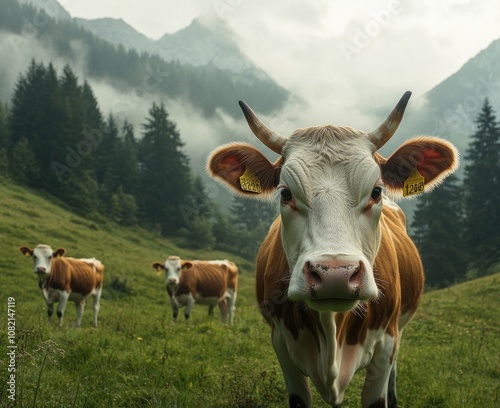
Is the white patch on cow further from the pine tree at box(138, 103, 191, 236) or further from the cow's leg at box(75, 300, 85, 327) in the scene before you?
the pine tree at box(138, 103, 191, 236)

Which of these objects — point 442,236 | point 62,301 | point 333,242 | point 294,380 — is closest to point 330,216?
point 333,242

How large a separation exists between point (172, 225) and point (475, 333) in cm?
4432

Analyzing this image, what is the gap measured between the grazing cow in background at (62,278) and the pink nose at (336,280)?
11021 millimetres

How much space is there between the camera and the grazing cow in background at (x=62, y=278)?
12.7 meters

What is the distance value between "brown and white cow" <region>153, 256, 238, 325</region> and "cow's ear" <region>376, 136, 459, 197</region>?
10906mm

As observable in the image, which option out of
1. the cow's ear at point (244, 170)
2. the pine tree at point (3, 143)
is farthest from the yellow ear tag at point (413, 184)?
the pine tree at point (3, 143)

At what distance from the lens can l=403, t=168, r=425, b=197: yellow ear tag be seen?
369cm

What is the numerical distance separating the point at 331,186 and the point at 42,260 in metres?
11.8

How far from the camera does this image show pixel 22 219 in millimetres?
27062

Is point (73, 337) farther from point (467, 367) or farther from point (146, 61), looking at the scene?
point (146, 61)

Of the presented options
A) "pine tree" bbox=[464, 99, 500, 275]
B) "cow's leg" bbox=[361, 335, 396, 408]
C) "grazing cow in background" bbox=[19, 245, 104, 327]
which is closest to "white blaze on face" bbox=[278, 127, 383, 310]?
"cow's leg" bbox=[361, 335, 396, 408]

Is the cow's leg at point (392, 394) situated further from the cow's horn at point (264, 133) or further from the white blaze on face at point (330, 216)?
the cow's horn at point (264, 133)

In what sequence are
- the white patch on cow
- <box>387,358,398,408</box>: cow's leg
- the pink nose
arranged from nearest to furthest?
the pink nose
the white patch on cow
<box>387,358,398,408</box>: cow's leg

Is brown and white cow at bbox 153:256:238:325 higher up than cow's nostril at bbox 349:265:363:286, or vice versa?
cow's nostril at bbox 349:265:363:286
